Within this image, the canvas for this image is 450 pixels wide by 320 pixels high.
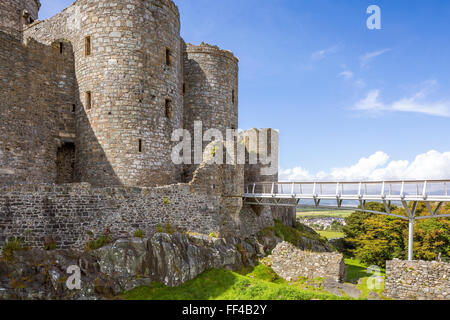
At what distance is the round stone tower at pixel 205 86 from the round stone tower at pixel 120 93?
5156mm

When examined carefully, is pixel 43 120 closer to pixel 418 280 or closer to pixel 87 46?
pixel 87 46

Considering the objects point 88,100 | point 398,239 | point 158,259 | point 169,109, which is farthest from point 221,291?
point 398,239

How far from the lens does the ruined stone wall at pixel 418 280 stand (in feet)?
50.5

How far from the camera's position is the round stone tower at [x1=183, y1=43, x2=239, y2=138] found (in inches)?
938

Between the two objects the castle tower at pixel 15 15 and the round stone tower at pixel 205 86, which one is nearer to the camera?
the castle tower at pixel 15 15

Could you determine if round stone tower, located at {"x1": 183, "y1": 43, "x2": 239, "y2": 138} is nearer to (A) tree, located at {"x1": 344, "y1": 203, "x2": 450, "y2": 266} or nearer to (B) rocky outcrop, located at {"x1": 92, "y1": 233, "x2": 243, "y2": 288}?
(B) rocky outcrop, located at {"x1": 92, "y1": 233, "x2": 243, "y2": 288}

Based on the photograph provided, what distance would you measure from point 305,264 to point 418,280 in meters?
5.42

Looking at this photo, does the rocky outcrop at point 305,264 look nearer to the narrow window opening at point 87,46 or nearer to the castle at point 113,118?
the castle at point 113,118

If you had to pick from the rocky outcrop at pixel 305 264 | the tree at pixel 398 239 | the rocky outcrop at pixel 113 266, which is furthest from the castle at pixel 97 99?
the tree at pixel 398 239

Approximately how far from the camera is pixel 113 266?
1329 centimetres

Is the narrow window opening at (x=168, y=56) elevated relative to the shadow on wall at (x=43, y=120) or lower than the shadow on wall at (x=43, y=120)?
elevated

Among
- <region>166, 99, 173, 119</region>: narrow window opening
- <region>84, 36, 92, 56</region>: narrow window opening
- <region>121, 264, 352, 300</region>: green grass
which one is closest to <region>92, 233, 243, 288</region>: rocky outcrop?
<region>121, 264, 352, 300</region>: green grass
